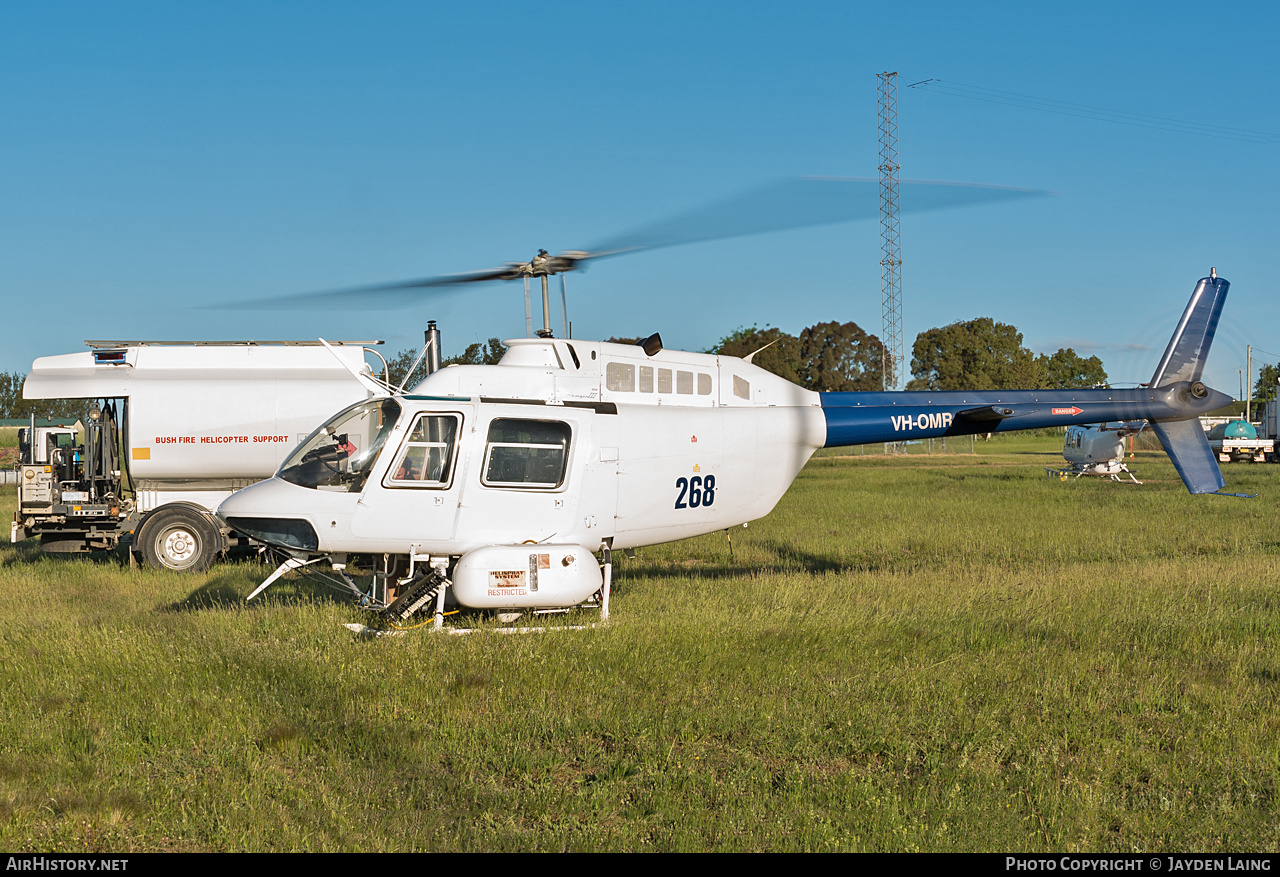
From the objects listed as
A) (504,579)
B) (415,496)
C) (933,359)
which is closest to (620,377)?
(415,496)

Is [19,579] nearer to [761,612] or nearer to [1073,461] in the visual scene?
→ [761,612]

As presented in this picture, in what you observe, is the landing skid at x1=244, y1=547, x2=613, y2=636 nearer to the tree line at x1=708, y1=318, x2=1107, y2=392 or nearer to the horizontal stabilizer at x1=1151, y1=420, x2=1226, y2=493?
the horizontal stabilizer at x1=1151, y1=420, x2=1226, y2=493

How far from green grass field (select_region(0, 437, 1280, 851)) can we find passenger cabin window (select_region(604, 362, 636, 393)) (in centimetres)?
235

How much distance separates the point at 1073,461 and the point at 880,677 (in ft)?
97.4

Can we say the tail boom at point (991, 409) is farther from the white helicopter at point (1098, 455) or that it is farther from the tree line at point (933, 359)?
the tree line at point (933, 359)

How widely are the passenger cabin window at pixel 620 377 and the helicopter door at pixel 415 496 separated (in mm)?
1852

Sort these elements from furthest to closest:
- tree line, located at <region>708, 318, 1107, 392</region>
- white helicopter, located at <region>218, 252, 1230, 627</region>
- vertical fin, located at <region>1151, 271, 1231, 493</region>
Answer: tree line, located at <region>708, 318, 1107, 392</region>, vertical fin, located at <region>1151, 271, 1231, 493</region>, white helicopter, located at <region>218, 252, 1230, 627</region>

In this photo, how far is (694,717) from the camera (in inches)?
250

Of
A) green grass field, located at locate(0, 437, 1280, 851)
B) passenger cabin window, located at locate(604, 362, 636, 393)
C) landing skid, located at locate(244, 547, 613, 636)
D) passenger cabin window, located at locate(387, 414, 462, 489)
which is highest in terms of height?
passenger cabin window, located at locate(604, 362, 636, 393)

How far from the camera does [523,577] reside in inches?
346

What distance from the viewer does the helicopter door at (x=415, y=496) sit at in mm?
9117

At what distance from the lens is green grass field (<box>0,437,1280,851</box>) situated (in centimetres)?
480

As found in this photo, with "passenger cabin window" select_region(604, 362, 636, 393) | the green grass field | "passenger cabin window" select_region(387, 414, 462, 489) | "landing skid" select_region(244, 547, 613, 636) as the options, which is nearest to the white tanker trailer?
the green grass field
